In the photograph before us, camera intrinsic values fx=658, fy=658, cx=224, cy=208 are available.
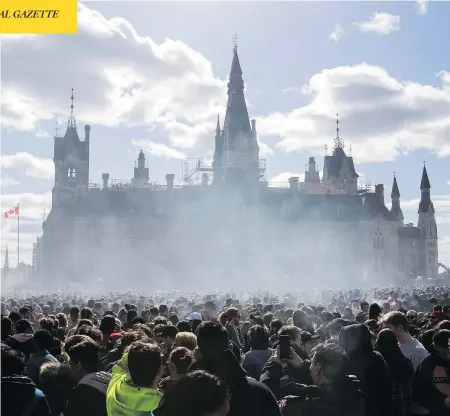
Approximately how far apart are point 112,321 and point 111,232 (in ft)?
246

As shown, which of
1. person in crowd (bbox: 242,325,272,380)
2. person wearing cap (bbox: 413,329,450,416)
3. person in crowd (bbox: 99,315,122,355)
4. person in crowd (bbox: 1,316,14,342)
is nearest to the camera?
person wearing cap (bbox: 413,329,450,416)

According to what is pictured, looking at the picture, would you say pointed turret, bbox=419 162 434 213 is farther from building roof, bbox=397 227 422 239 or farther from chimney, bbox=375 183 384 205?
chimney, bbox=375 183 384 205

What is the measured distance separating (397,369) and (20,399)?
12.8 feet

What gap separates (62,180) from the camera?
8712cm

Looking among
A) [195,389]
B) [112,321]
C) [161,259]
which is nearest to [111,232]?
[161,259]

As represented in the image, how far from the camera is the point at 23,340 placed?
866cm

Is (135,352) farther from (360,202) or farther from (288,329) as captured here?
(360,202)

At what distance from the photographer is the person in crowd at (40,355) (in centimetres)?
732

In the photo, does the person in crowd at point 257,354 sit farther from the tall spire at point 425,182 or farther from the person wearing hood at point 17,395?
the tall spire at point 425,182

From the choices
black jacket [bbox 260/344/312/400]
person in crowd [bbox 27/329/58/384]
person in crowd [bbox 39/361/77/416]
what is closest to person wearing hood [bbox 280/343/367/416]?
black jacket [bbox 260/344/312/400]

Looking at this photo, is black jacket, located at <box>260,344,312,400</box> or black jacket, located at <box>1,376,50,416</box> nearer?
black jacket, located at <box>1,376,50,416</box>

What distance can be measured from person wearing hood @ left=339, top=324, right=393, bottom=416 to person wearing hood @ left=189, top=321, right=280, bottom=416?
1.65 m

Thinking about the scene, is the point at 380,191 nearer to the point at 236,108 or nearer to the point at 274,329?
the point at 236,108

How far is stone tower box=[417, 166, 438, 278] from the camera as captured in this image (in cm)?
11081
